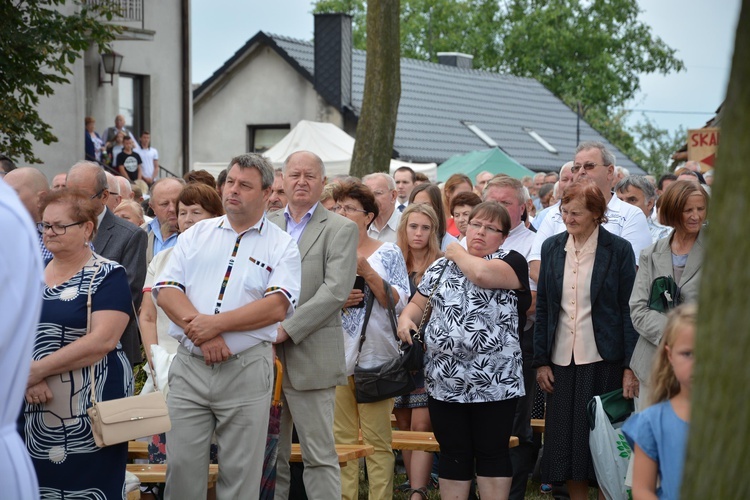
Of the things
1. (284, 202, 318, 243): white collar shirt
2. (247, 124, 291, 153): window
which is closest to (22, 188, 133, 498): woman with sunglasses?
→ (284, 202, 318, 243): white collar shirt

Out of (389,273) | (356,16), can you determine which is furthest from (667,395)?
(356,16)

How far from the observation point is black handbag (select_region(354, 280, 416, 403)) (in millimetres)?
7102

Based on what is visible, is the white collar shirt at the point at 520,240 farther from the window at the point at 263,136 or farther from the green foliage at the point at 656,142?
the green foliage at the point at 656,142

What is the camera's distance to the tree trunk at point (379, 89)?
1449 cm

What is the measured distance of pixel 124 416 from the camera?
516 centimetres

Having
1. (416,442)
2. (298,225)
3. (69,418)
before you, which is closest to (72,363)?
(69,418)

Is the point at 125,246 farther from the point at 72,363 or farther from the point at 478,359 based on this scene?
the point at 478,359

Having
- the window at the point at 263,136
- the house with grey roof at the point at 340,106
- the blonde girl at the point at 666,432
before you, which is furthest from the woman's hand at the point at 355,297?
the window at the point at 263,136

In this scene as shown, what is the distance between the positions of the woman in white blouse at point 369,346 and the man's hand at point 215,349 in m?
1.72

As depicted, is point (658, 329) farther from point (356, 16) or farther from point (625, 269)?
point (356, 16)

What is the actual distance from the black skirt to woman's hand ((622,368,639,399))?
0.29 feet

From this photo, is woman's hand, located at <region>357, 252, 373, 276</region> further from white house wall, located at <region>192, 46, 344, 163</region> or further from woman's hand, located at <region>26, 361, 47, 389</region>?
white house wall, located at <region>192, 46, 344, 163</region>

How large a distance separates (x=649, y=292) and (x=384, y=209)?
3177mm

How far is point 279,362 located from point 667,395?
2.57 m
